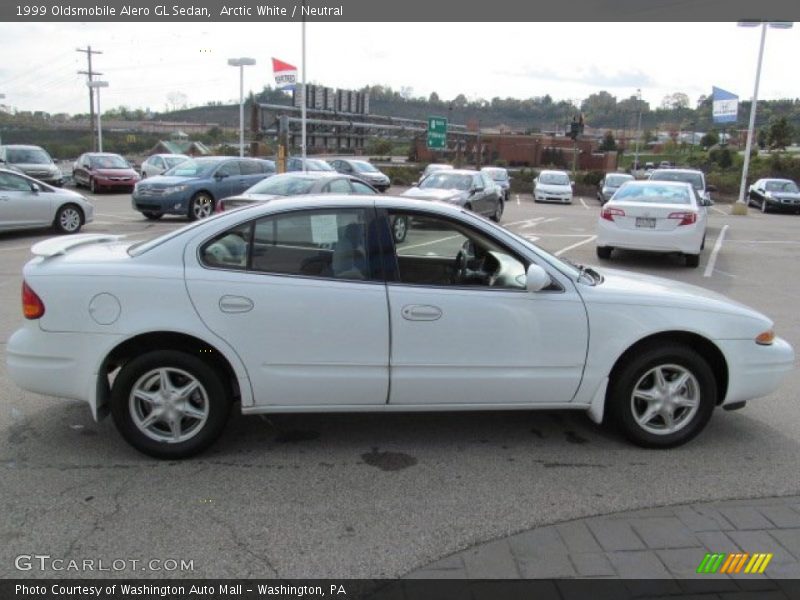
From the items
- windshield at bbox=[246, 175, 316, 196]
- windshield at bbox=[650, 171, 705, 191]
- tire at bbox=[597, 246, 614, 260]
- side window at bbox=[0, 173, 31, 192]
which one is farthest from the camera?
windshield at bbox=[650, 171, 705, 191]

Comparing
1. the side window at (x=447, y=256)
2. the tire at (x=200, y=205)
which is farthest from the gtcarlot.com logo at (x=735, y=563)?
the tire at (x=200, y=205)

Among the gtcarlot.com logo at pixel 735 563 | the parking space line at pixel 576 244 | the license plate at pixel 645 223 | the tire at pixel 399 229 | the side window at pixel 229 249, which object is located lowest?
the parking space line at pixel 576 244

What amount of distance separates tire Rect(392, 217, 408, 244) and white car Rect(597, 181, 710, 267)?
859 centimetres

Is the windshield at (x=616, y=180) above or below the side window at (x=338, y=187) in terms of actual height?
below

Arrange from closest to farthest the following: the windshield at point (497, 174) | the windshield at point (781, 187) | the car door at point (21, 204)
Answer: the car door at point (21, 204) < the windshield at point (781, 187) < the windshield at point (497, 174)

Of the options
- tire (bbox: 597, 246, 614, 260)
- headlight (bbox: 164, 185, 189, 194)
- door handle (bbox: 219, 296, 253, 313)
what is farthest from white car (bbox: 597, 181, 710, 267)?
headlight (bbox: 164, 185, 189, 194)

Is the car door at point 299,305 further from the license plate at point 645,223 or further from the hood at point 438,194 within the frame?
the hood at point 438,194

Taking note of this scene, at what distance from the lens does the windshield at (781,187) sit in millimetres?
29895

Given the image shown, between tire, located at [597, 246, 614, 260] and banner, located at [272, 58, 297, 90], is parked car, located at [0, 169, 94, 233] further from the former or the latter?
banner, located at [272, 58, 297, 90]

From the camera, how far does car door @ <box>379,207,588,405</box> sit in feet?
13.4

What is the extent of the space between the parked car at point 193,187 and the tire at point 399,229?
13865 mm

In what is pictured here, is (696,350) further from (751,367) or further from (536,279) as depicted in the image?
(536,279)

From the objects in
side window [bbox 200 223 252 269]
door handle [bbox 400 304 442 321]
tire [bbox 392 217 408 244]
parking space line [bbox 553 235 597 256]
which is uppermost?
tire [bbox 392 217 408 244]

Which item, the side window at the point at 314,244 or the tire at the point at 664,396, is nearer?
the side window at the point at 314,244
